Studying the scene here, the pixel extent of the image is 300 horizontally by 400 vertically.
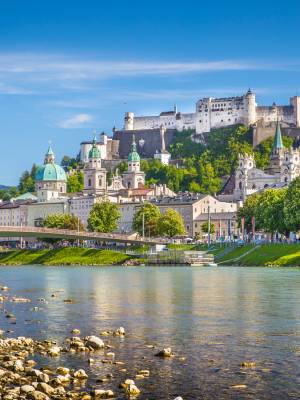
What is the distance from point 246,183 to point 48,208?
136 ft

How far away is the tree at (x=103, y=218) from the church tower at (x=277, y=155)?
1838 inches

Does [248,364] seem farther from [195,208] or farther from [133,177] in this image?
[133,177]

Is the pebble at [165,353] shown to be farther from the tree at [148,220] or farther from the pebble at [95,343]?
the tree at [148,220]

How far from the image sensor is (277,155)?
18875cm

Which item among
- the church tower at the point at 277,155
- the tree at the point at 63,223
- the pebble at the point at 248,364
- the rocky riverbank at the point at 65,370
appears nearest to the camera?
the rocky riverbank at the point at 65,370

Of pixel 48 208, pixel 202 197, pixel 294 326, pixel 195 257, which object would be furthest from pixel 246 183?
pixel 294 326

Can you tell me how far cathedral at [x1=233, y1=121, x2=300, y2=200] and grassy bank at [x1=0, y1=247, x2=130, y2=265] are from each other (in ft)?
165

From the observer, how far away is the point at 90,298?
50.9m

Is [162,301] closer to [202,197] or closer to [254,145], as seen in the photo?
[202,197]

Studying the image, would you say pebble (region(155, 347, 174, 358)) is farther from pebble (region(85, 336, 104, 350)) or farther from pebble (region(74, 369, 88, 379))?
pebble (region(74, 369, 88, 379))

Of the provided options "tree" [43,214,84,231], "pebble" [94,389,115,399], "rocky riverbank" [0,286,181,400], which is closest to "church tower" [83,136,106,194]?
"tree" [43,214,84,231]

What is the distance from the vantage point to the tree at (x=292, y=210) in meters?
95.1

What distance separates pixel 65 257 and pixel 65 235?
13796 millimetres

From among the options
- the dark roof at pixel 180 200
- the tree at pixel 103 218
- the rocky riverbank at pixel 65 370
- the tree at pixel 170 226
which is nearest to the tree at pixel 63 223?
the tree at pixel 103 218
